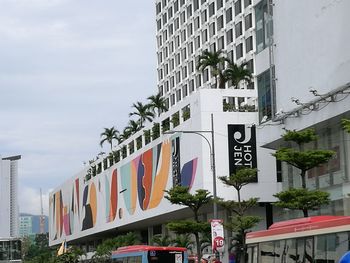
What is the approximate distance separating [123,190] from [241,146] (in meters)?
28.6

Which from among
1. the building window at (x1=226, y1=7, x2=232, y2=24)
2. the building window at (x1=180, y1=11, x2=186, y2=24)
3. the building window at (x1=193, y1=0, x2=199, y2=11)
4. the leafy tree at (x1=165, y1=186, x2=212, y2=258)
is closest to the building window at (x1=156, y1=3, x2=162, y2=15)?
the building window at (x1=180, y1=11, x2=186, y2=24)

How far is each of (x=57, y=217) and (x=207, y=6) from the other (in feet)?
173

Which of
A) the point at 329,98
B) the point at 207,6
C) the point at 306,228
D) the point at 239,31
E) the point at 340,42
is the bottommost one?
the point at 306,228

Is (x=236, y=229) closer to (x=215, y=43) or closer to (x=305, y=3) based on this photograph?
(x=305, y=3)

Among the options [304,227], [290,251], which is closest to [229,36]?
[290,251]

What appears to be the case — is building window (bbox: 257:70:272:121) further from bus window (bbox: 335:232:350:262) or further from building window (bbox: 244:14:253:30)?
building window (bbox: 244:14:253:30)

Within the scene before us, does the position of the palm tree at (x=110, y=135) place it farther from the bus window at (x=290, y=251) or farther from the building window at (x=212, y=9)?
the bus window at (x=290, y=251)

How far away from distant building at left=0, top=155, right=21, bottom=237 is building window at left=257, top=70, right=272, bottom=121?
94.0m

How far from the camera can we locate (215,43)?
90375mm

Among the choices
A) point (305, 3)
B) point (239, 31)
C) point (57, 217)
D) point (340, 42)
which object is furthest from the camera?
point (57, 217)

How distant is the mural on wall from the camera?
6649 cm

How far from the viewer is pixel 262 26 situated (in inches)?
1934

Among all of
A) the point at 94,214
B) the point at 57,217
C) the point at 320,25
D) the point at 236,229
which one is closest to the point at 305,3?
the point at 320,25

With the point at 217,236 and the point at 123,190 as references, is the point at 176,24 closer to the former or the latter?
the point at 123,190
